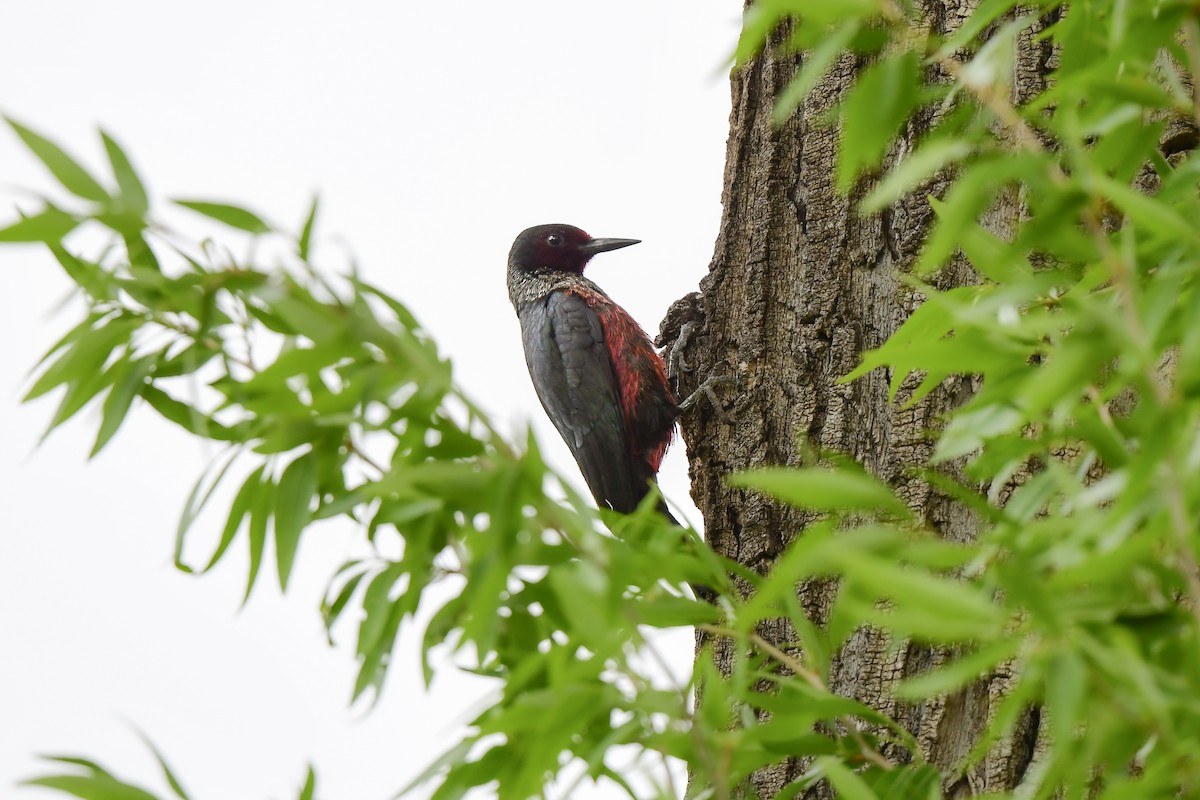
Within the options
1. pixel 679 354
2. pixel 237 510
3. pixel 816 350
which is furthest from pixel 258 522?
pixel 679 354

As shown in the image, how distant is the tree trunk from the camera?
2.16m

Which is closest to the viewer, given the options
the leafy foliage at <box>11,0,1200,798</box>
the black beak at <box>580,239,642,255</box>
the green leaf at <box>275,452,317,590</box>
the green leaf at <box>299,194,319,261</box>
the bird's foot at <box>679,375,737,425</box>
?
the leafy foliage at <box>11,0,1200,798</box>

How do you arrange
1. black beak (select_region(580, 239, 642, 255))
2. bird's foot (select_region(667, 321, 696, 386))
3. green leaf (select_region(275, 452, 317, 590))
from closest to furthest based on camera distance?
green leaf (select_region(275, 452, 317, 590))
bird's foot (select_region(667, 321, 696, 386))
black beak (select_region(580, 239, 642, 255))

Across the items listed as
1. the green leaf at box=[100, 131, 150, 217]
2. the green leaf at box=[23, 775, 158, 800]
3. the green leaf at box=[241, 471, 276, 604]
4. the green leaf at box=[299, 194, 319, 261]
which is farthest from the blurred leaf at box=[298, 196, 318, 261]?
the green leaf at box=[23, 775, 158, 800]

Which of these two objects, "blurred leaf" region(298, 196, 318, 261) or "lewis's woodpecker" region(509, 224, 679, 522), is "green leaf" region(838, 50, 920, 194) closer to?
"blurred leaf" region(298, 196, 318, 261)

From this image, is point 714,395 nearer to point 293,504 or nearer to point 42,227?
point 293,504

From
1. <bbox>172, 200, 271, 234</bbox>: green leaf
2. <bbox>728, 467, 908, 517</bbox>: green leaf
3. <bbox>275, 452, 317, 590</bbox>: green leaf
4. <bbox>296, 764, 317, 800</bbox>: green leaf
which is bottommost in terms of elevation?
<bbox>296, 764, 317, 800</bbox>: green leaf

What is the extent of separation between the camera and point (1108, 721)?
933mm

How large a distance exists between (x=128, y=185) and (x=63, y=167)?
58 mm

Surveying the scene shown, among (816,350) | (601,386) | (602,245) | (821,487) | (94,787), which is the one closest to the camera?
(821,487)

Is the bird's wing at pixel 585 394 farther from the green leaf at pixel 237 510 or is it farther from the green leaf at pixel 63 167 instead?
the green leaf at pixel 63 167

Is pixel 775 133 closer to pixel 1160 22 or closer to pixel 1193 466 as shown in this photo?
pixel 1160 22

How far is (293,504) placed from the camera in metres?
1.26

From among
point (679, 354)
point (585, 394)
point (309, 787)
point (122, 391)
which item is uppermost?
point (585, 394)
